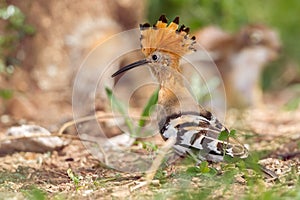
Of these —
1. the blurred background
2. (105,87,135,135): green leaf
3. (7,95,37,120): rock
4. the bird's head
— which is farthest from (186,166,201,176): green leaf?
(7,95,37,120): rock

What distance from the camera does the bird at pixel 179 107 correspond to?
3164 millimetres

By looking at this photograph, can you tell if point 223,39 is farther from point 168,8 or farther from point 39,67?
point 39,67

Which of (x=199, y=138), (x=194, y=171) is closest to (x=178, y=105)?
(x=199, y=138)

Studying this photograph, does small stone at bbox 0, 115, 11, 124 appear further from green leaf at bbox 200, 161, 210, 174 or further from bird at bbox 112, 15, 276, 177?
green leaf at bbox 200, 161, 210, 174

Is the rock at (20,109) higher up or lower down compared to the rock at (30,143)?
higher up

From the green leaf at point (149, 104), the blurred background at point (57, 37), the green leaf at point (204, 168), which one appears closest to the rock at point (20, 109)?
the blurred background at point (57, 37)

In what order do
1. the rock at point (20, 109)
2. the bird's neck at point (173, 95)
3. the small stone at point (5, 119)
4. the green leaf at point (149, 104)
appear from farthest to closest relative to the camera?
the rock at point (20, 109), the small stone at point (5, 119), the green leaf at point (149, 104), the bird's neck at point (173, 95)

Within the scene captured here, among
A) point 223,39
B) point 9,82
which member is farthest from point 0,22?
point 223,39

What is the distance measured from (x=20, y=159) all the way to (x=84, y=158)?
1.30 ft

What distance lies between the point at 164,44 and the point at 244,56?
4.55m

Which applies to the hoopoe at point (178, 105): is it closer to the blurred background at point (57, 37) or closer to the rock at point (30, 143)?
the rock at point (30, 143)

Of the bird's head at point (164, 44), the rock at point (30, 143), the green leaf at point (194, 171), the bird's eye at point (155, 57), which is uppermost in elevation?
the bird's head at point (164, 44)

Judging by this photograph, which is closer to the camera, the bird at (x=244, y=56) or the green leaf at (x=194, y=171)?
the green leaf at (x=194, y=171)

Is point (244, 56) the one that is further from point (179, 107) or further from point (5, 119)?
point (179, 107)
